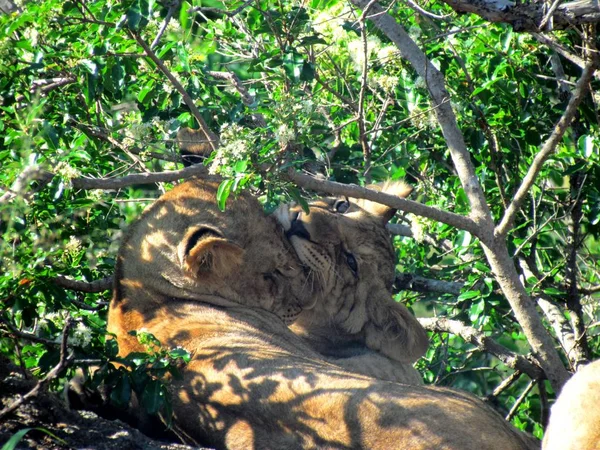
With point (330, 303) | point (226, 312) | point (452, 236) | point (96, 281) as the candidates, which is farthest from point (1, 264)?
point (452, 236)

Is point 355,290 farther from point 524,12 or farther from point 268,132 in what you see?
point 524,12

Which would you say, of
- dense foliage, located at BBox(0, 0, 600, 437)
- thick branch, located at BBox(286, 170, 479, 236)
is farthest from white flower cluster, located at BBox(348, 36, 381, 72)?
thick branch, located at BBox(286, 170, 479, 236)

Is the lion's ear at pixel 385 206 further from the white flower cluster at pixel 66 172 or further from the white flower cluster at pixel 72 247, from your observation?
the white flower cluster at pixel 66 172

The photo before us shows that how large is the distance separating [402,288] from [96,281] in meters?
2.19

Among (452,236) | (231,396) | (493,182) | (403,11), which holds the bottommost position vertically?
(231,396)

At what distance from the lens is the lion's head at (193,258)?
4910 mm

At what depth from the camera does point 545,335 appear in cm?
485

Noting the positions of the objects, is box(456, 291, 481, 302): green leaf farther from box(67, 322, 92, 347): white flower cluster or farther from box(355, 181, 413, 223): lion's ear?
box(67, 322, 92, 347): white flower cluster

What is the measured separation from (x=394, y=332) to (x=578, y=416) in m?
2.48

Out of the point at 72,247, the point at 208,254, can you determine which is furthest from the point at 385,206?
the point at 72,247

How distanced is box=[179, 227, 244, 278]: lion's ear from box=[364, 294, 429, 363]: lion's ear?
110cm

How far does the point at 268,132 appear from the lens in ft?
15.9

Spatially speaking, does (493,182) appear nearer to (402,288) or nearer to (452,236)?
(452,236)

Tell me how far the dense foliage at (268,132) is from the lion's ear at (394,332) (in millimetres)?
381
